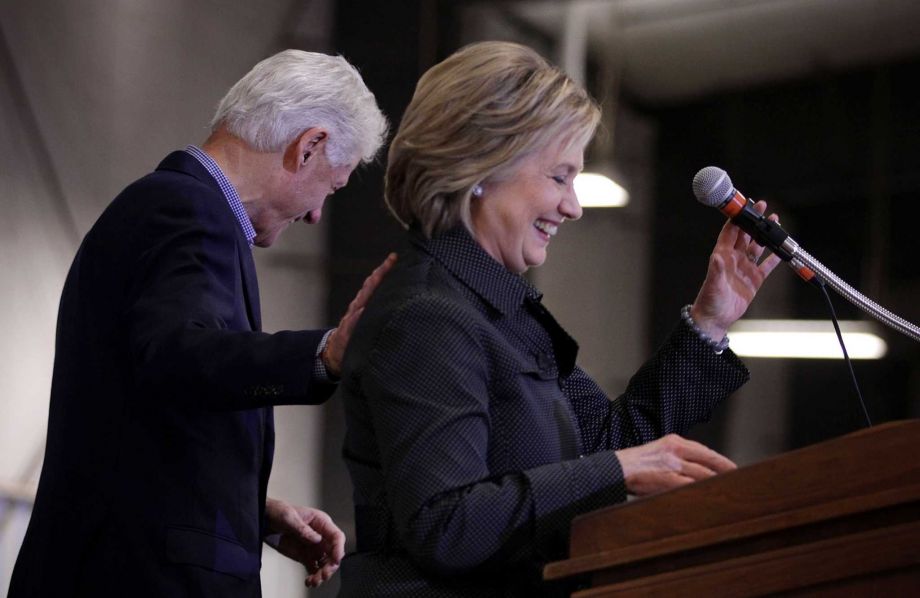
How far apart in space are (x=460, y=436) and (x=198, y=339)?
445 millimetres

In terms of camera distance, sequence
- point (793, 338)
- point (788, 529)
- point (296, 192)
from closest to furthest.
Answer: point (788, 529) → point (296, 192) → point (793, 338)

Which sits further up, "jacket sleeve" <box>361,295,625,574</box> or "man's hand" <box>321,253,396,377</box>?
"man's hand" <box>321,253,396,377</box>

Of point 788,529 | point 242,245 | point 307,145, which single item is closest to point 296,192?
point 307,145

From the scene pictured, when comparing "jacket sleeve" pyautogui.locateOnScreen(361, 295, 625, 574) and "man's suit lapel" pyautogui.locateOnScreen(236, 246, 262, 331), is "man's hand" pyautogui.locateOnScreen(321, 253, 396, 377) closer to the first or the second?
"jacket sleeve" pyautogui.locateOnScreen(361, 295, 625, 574)

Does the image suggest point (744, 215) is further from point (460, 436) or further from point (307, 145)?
point (307, 145)

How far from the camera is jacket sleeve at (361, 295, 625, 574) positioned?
105 cm

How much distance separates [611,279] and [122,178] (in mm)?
1353

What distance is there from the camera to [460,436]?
3.52 feet

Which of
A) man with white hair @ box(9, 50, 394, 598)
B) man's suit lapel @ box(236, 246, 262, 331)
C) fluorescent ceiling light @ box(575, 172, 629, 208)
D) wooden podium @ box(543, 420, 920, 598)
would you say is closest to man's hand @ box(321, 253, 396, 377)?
man with white hair @ box(9, 50, 394, 598)

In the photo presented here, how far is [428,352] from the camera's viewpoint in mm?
1108

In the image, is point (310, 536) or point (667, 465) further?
point (310, 536)

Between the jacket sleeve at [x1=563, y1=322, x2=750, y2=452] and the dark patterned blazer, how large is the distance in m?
0.27

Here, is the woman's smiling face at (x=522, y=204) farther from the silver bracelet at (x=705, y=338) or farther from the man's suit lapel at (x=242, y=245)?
the man's suit lapel at (x=242, y=245)

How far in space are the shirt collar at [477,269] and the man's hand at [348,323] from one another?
0.05 meters
